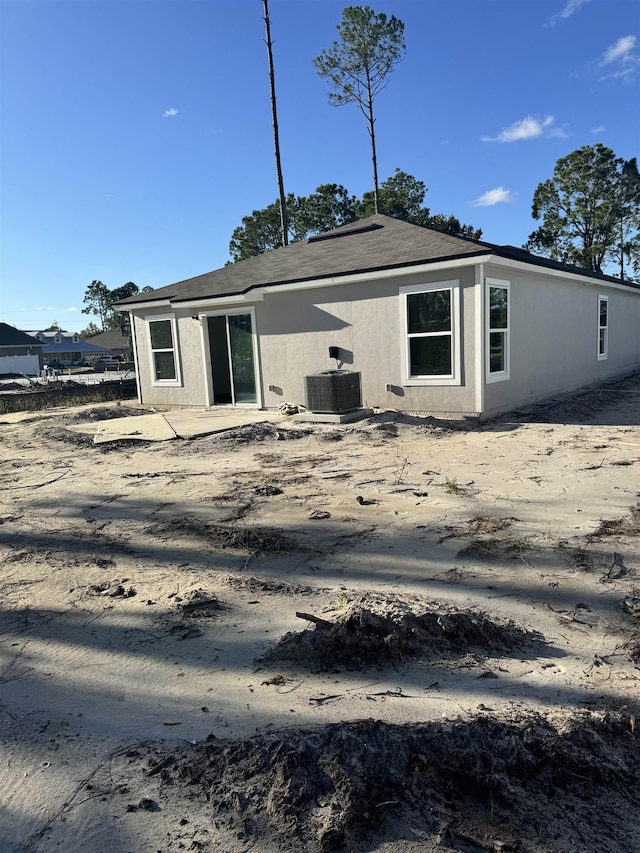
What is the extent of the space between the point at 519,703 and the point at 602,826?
590 millimetres

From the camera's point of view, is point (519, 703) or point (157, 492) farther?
point (157, 492)

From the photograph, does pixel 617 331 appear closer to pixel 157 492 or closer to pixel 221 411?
pixel 221 411

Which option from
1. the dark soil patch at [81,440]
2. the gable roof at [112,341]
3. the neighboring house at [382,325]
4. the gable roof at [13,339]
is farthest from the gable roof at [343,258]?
the gable roof at [112,341]

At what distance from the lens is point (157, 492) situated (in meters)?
6.13

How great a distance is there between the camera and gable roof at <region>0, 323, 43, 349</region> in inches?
2035

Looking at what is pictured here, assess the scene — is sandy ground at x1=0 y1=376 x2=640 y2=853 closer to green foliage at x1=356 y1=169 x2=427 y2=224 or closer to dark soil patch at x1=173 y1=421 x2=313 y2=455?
dark soil patch at x1=173 y1=421 x2=313 y2=455

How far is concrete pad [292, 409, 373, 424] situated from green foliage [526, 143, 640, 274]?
3379 cm

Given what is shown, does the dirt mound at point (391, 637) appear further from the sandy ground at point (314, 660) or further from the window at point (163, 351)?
the window at point (163, 351)

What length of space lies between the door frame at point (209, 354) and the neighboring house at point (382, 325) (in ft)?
0.09

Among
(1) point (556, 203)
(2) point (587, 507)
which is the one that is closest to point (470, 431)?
(2) point (587, 507)

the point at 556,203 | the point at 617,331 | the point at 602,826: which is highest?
the point at 556,203

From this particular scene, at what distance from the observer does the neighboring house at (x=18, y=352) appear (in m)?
46.8

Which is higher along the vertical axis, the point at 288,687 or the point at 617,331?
the point at 617,331

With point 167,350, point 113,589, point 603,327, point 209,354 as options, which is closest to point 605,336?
point 603,327
